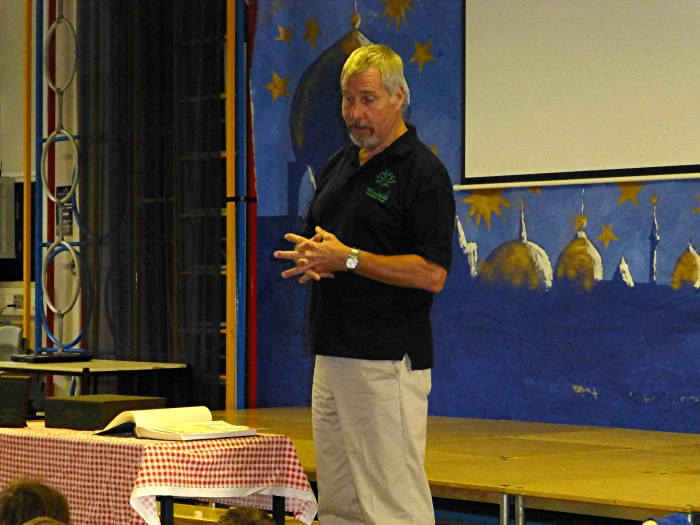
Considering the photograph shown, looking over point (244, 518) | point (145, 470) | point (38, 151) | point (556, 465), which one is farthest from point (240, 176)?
point (244, 518)

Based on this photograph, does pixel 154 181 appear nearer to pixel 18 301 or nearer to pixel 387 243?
pixel 18 301

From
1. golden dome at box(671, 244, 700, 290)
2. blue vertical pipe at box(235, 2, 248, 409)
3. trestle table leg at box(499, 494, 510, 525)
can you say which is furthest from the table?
trestle table leg at box(499, 494, 510, 525)

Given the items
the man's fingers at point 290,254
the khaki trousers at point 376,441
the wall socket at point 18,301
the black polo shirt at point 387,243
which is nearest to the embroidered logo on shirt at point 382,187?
the black polo shirt at point 387,243

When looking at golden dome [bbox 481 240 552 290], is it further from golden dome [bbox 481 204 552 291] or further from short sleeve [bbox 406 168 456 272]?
short sleeve [bbox 406 168 456 272]

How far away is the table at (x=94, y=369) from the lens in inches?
242

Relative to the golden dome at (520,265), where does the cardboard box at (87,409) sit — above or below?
below

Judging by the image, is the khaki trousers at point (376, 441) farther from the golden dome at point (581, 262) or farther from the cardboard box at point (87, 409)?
the golden dome at point (581, 262)

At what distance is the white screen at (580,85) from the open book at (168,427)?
2.95 metres

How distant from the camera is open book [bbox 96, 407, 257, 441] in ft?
9.59

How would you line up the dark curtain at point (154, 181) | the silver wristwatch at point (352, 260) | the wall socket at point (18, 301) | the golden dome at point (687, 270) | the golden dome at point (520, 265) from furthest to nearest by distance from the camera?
1. the wall socket at point (18, 301)
2. the dark curtain at point (154, 181)
3. the golden dome at point (520, 265)
4. the golden dome at point (687, 270)
5. the silver wristwatch at point (352, 260)

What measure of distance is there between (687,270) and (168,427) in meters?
3.01

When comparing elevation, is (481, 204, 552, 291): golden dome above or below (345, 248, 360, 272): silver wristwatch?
below

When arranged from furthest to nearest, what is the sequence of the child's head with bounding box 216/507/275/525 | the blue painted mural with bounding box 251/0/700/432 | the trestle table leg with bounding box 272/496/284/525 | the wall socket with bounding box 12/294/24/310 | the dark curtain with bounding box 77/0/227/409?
1. the wall socket with bounding box 12/294/24/310
2. the dark curtain with bounding box 77/0/227/409
3. the blue painted mural with bounding box 251/0/700/432
4. the trestle table leg with bounding box 272/496/284/525
5. the child's head with bounding box 216/507/275/525

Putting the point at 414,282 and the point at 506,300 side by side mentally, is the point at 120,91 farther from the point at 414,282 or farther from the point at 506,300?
the point at 414,282
